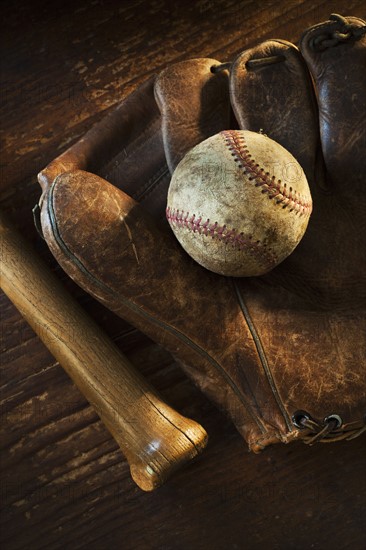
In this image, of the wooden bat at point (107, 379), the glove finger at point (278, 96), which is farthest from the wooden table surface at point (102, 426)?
the glove finger at point (278, 96)

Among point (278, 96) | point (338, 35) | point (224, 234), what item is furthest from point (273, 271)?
point (338, 35)

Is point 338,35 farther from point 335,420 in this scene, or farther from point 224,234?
point 335,420

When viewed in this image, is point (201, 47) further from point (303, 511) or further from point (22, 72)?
point (303, 511)

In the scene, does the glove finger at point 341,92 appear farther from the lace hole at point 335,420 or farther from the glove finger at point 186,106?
the lace hole at point 335,420

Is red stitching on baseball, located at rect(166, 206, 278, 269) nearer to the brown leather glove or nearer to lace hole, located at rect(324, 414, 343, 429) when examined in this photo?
the brown leather glove

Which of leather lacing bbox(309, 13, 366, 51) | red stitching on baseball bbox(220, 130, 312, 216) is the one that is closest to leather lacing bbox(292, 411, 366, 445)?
red stitching on baseball bbox(220, 130, 312, 216)

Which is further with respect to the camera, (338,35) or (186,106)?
Result: (186,106)
